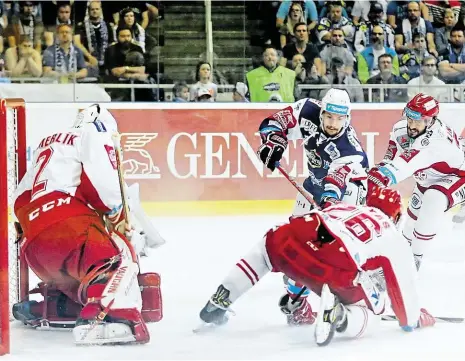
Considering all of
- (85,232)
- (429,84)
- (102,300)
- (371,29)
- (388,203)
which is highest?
(371,29)

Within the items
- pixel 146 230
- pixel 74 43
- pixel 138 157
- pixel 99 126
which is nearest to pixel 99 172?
pixel 99 126

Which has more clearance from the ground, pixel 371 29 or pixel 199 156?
pixel 371 29

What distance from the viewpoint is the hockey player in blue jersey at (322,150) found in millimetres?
4344

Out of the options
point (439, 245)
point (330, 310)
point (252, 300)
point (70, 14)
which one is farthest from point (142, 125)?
point (330, 310)

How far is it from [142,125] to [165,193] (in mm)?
550

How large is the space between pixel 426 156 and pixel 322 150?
1.92 ft

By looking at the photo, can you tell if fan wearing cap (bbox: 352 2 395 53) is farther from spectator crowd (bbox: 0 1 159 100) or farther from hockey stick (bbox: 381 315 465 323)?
hockey stick (bbox: 381 315 465 323)

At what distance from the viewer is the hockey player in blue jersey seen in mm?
4344

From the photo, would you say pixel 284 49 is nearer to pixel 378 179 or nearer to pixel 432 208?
pixel 432 208

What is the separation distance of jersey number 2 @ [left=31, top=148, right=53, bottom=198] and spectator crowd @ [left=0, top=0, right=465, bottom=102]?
383cm

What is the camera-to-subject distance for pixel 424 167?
505cm

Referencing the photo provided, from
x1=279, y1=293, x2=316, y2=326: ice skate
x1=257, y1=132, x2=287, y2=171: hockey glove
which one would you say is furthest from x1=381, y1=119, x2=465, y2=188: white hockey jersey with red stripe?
x1=279, y1=293, x2=316, y2=326: ice skate

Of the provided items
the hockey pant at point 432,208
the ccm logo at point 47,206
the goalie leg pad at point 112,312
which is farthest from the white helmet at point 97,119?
the hockey pant at point 432,208

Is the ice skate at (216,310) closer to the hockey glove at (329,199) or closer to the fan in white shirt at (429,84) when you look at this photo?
the hockey glove at (329,199)
